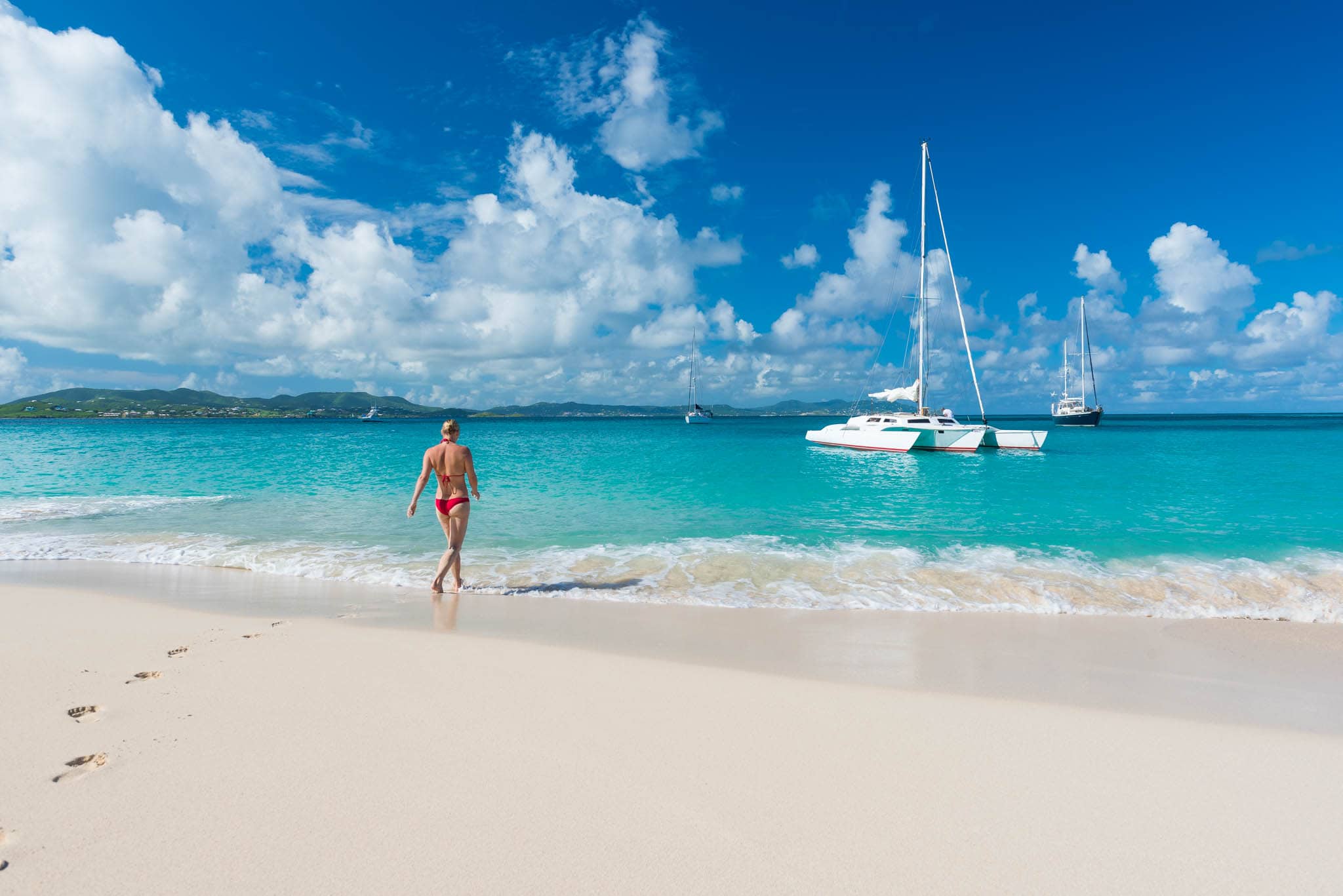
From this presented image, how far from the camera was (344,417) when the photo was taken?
193 metres

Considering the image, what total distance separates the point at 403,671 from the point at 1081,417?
114583 millimetres

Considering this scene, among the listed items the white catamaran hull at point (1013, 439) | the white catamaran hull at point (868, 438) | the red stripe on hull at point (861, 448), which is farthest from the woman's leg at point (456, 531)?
the white catamaran hull at point (1013, 439)

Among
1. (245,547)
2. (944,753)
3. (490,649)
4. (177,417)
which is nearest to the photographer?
(944,753)

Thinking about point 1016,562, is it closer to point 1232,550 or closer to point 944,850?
point 1232,550

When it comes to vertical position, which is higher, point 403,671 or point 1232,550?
point 403,671

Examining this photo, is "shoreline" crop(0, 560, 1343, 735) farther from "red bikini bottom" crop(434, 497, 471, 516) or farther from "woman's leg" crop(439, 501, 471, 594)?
"red bikini bottom" crop(434, 497, 471, 516)

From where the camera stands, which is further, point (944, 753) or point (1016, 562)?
point (1016, 562)

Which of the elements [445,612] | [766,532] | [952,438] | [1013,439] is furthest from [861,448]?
[445,612]

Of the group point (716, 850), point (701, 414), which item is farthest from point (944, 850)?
point (701, 414)

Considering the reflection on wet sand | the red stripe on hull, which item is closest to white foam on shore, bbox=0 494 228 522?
the reflection on wet sand

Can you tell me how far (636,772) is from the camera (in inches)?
154

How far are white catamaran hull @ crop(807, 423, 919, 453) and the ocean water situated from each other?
40.1ft

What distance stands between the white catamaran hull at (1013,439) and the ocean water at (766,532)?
562 inches

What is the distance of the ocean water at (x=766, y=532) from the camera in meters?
9.67
